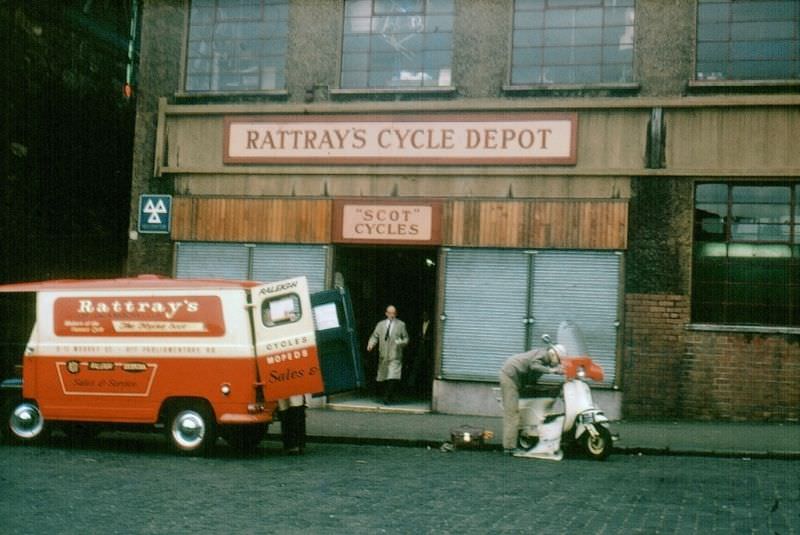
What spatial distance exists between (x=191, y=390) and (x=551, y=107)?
7565 mm

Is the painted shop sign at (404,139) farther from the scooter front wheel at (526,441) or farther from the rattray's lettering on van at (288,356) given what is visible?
the rattray's lettering on van at (288,356)

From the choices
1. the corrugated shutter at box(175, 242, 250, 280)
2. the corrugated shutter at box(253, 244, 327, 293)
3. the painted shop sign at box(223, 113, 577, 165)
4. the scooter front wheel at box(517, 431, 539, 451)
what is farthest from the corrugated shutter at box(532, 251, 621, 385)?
the corrugated shutter at box(175, 242, 250, 280)

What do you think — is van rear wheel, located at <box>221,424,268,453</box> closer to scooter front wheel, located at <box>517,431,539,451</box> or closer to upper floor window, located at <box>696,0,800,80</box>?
scooter front wheel, located at <box>517,431,539,451</box>

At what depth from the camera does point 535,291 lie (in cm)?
1616

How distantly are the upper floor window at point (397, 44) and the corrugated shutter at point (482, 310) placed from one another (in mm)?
3060

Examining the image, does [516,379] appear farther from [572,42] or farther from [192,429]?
[572,42]

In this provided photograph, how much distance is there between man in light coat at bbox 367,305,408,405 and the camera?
1712 centimetres

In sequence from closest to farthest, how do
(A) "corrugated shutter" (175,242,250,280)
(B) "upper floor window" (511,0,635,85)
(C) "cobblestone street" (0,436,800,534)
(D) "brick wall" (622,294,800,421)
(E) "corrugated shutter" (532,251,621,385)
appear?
1. (C) "cobblestone street" (0,436,800,534)
2. (D) "brick wall" (622,294,800,421)
3. (E) "corrugated shutter" (532,251,621,385)
4. (B) "upper floor window" (511,0,635,85)
5. (A) "corrugated shutter" (175,242,250,280)

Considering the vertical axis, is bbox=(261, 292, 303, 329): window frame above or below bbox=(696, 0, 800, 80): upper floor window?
below

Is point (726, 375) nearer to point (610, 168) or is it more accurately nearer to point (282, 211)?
point (610, 168)

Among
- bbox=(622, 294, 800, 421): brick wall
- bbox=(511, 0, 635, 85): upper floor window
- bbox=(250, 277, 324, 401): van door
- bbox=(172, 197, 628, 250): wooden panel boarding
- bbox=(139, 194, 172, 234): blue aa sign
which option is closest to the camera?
bbox=(250, 277, 324, 401): van door

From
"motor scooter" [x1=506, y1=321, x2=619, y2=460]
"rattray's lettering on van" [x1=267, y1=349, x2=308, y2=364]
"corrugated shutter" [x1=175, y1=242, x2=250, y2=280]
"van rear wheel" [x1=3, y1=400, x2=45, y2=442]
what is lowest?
"van rear wheel" [x1=3, y1=400, x2=45, y2=442]

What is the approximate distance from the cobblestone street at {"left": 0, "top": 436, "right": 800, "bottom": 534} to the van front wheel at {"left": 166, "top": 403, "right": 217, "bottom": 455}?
29cm

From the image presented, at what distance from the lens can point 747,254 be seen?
50.7ft
